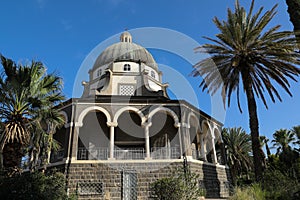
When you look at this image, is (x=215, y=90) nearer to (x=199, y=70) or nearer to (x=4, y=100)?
(x=199, y=70)

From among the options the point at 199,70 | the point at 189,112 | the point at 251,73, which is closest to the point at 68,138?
the point at 189,112

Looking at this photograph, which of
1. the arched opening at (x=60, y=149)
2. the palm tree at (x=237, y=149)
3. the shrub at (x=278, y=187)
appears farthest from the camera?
the palm tree at (x=237, y=149)

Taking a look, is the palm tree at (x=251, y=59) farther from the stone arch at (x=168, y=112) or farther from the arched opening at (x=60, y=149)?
the arched opening at (x=60, y=149)

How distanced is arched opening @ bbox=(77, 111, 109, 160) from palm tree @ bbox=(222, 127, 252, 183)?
19.7m

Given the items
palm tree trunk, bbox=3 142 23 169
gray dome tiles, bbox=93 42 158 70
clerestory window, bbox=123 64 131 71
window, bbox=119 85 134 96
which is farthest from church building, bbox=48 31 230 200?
palm tree trunk, bbox=3 142 23 169

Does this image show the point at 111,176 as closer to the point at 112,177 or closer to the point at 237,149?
the point at 112,177

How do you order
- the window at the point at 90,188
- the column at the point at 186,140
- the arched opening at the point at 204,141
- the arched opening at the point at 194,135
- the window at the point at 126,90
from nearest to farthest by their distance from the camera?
1. the window at the point at 90,188
2. the column at the point at 186,140
3. the arched opening at the point at 194,135
4. the arched opening at the point at 204,141
5. the window at the point at 126,90

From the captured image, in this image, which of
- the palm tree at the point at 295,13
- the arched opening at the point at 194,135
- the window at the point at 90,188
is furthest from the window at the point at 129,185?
the palm tree at the point at 295,13

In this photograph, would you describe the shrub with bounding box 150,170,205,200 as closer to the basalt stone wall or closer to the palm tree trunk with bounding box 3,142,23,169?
the basalt stone wall

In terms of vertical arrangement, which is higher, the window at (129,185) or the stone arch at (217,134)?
the stone arch at (217,134)

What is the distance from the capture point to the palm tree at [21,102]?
32.3 feet

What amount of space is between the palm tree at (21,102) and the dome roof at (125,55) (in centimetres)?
1529

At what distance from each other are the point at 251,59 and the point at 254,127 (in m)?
4.52

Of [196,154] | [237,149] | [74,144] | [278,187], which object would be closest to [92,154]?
[74,144]
